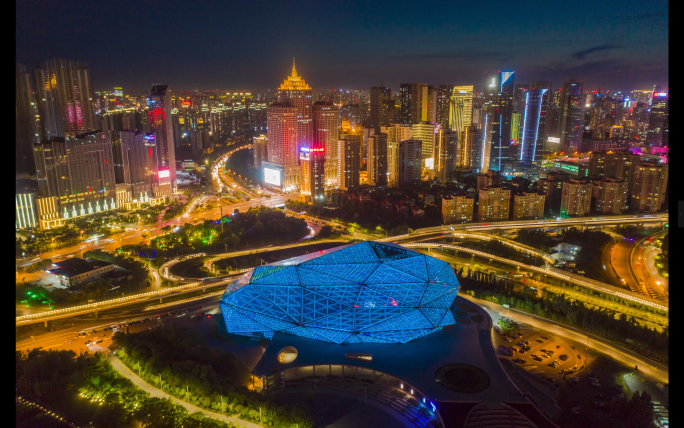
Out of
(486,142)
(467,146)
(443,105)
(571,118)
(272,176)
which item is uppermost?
(443,105)

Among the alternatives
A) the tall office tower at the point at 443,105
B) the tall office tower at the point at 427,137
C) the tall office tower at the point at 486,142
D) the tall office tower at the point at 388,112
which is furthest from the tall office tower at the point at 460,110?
the tall office tower at the point at 427,137

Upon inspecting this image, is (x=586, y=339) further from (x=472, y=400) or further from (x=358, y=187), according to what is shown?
(x=358, y=187)

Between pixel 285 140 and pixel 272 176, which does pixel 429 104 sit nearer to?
pixel 285 140

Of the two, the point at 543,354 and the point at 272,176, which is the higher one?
the point at 272,176

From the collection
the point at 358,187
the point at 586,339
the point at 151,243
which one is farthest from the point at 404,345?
the point at 358,187

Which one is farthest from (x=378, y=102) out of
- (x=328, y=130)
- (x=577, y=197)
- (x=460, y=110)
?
(x=577, y=197)

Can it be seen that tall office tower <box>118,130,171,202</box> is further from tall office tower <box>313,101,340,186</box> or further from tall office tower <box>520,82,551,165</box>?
tall office tower <box>520,82,551,165</box>

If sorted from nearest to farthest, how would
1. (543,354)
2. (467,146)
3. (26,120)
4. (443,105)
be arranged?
(543,354)
(26,120)
(467,146)
(443,105)

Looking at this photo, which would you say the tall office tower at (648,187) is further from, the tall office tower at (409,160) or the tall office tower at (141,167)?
the tall office tower at (141,167)
